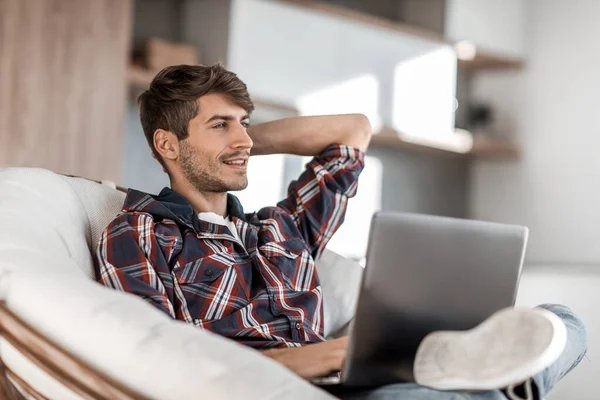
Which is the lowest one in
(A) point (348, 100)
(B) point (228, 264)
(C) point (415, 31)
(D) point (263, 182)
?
(D) point (263, 182)

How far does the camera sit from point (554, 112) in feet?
18.0

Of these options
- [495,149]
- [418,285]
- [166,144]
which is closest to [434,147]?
[495,149]

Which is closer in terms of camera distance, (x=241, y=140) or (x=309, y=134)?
(x=241, y=140)

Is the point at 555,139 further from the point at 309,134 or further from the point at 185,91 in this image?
the point at 185,91

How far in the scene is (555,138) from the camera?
5.46m

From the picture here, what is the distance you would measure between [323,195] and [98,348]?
997 mm

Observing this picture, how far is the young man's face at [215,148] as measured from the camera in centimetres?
205

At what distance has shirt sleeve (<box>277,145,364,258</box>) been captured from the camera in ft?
6.95

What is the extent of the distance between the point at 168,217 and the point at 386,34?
133 inches

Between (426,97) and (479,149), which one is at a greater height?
(426,97)

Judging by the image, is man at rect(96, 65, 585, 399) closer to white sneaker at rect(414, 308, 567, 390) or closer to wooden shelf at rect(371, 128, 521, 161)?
white sneaker at rect(414, 308, 567, 390)

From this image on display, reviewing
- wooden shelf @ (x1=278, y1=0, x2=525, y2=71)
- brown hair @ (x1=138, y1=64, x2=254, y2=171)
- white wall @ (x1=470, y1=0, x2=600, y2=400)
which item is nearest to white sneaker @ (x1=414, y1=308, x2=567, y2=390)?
brown hair @ (x1=138, y1=64, x2=254, y2=171)

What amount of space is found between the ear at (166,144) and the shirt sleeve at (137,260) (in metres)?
0.31

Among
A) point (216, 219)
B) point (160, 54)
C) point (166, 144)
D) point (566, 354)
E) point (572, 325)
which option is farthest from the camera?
point (160, 54)
